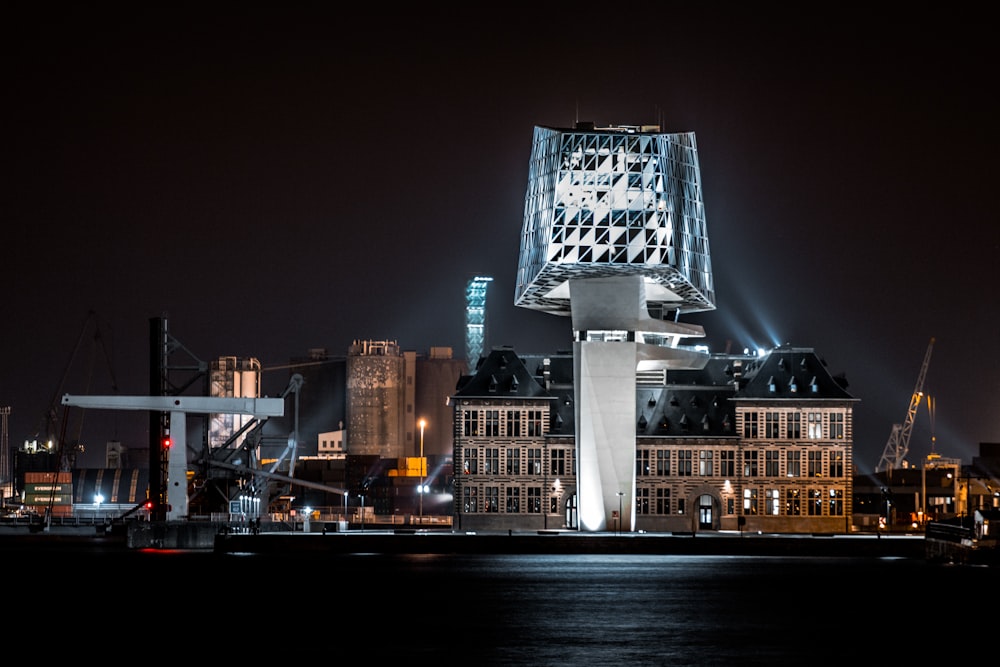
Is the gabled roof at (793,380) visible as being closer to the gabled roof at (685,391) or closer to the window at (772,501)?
the gabled roof at (685,391)

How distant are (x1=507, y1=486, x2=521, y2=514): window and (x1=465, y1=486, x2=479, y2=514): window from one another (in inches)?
87.5

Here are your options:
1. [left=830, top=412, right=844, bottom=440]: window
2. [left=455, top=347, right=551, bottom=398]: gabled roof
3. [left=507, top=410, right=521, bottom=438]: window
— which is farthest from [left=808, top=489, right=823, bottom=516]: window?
[left=507, top=410, right=521, bottom=438]: window

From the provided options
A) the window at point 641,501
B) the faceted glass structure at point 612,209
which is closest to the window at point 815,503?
the window at point 641,501

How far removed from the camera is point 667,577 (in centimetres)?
9662

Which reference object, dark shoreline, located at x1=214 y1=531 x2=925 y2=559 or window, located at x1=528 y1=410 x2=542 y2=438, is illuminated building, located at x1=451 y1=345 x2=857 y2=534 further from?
dark shoreline, located at x1=214 y1=531 x2=925 y2=559

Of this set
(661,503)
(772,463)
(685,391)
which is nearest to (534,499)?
(661,503)

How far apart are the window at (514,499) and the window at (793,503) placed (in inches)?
729

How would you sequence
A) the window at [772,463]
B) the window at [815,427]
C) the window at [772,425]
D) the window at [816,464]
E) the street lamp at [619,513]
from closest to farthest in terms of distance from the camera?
the street lamp at [619,513] < the window at [815,427] < the window at [772,425] < the window at [816,464] < the window at [772,463]

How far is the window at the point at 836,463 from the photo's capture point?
126m

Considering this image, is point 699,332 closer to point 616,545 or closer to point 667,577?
point 616,545

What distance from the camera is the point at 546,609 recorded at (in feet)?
247

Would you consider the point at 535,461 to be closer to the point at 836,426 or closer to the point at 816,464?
the point at 816,464

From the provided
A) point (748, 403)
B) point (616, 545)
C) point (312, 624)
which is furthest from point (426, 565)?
point (312, 624)

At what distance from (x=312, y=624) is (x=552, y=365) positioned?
64170 millimetres
